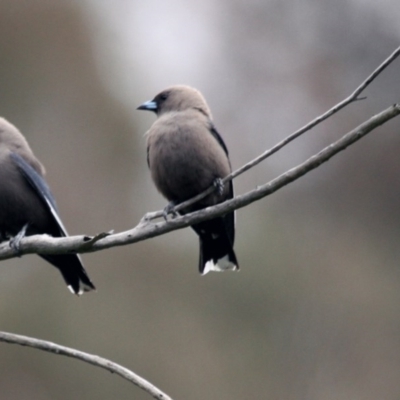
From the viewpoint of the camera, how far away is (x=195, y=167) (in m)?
6.22

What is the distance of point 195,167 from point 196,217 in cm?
141

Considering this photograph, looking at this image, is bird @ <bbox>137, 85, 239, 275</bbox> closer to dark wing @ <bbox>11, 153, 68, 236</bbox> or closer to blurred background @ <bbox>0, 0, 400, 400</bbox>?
dark wing @ <bbox>11, 153, 68, 236</bbox>

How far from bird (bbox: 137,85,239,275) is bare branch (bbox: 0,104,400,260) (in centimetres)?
97

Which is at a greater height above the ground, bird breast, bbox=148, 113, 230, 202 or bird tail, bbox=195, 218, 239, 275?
bird breast, bbox=148, 113, 230, 202

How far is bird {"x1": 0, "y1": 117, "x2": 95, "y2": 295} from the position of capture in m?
6.39

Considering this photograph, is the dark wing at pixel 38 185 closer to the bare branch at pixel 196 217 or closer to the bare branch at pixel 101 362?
the bare branch at pixel 196 217

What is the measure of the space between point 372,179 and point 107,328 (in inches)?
316

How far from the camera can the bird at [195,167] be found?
20.5 ft

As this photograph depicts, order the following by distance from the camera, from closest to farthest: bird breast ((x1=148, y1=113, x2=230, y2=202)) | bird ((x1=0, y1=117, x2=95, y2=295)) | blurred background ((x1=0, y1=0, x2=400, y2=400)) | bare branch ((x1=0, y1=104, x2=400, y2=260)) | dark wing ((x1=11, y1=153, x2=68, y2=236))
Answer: bare branch ((x1=0, y1=104, x2=400, y2=260)), bird breast ((x1=148, y1=113, x2=230, y2=202)), bird ((x1=0, y1=117, x2=95, y2=295)), dark wing ((x1=11, y1=153, x2=68, y2=236)), blurred background ((x1=0, y1=0, x2=400, y2=400))

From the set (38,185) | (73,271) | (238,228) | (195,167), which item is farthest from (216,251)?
(238,228)

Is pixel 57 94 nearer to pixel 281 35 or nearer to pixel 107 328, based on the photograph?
pixel 281 35

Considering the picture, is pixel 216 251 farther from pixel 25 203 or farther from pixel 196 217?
pixel 196 217

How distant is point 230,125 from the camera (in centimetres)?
1702

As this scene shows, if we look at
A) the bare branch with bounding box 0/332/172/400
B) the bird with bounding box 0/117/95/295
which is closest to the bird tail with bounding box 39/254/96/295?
the bird with bounding box 0/117/95/295
